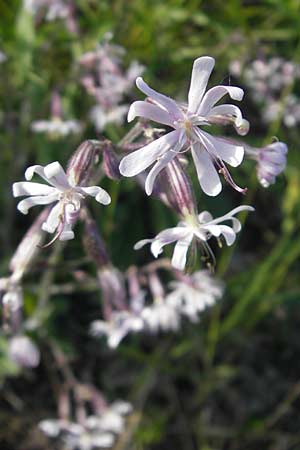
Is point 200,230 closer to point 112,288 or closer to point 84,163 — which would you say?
point 84,163

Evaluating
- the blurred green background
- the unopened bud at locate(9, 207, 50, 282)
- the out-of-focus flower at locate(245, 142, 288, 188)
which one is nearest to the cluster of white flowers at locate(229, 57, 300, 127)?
the blurred green background

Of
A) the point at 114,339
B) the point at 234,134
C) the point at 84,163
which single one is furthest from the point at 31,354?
the point at 234,134

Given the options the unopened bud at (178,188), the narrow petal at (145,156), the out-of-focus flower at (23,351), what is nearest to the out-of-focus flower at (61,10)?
the out-of-focus flower at (23,351)

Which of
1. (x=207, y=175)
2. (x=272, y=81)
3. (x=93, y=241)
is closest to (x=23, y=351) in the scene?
(x=93, y=241)

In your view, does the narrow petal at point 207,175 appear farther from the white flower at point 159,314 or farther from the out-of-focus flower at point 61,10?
the out-of-focus flower at point 61,10

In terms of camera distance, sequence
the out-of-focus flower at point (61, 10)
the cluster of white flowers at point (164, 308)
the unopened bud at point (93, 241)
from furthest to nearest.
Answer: the out-of-focus flower at point (61, 10)
the cluster of white flowers at point (164, 308)
the unopened bud at point (93, 241)

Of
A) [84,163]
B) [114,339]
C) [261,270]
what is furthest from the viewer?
[261,270]

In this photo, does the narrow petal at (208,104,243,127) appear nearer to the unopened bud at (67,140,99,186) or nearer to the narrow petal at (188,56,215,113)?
the narrow petal at (188,56,215,113)
